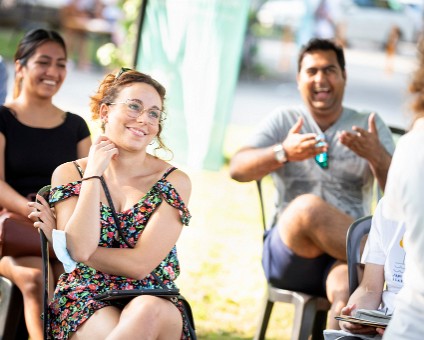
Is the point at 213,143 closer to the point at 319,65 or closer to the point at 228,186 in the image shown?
the point at 228,186

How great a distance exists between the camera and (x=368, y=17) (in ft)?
74.8

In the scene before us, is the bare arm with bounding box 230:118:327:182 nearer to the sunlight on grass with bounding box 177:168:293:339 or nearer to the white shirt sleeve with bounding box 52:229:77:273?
the sunlight on grass with bounding box 177:168:293:339

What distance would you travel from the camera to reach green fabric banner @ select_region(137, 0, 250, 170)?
352 inches

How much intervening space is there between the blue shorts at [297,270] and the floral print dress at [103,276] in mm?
1072

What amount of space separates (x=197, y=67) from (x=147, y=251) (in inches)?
236

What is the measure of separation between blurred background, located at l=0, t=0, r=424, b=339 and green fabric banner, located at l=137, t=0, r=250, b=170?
0.5 inches

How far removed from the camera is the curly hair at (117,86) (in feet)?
12.4

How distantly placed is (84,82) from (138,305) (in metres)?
13.3

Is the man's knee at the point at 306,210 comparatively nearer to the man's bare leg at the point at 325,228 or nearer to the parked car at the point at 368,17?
the man's bare leg at the point at 325,228

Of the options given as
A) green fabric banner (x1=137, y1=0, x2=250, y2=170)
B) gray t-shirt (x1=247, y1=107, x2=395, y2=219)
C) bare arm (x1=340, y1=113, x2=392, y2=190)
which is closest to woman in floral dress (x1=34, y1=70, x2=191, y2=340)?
bare arm (x1=340, y1=113, x2=392, y2=190)

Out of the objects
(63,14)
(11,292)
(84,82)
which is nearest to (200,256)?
(11,292)

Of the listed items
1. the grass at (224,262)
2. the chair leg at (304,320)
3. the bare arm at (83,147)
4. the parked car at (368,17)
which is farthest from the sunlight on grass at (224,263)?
the parked car at (368,17)

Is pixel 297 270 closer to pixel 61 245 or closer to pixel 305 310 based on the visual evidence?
pixel 305 310

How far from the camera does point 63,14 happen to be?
21250mm
